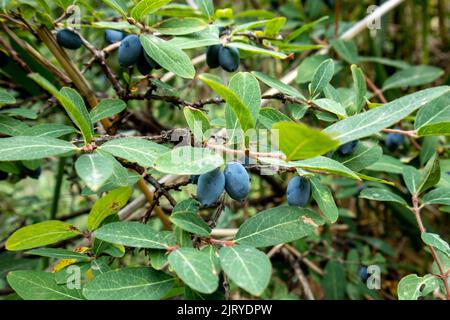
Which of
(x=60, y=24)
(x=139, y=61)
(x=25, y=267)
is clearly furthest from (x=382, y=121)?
(x=25, y=267)

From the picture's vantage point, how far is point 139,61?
2.60 ft

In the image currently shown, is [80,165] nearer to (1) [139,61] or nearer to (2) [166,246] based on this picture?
(2) [166,246]

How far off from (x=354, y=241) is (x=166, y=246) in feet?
3.55

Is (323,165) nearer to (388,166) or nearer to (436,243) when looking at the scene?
(436,243)

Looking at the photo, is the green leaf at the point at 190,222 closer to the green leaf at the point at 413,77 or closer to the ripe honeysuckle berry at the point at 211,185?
the ripe honeysuckle berry at the point at 211,185

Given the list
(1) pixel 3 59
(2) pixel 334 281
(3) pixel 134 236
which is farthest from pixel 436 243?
(1) pixel 3 59

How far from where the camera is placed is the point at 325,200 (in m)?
0.65

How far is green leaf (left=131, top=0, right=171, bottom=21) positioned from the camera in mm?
685

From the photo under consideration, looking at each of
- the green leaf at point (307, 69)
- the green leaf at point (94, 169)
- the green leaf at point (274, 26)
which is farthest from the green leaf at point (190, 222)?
the green leaf at point (307, 69)

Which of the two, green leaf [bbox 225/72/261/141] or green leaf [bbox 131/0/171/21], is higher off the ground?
green leaf [bbox 131/0/171/21]

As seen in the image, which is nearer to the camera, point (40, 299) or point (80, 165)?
point (80, 165)

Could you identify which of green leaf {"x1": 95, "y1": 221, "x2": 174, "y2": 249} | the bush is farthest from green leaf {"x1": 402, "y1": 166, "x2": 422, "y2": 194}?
green leaf {"x1": 95, "y1": 221, "x2": 174, "y2": 249}

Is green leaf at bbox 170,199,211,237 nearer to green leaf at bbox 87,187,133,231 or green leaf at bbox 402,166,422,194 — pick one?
green leaf at bbox 87,187,133,231

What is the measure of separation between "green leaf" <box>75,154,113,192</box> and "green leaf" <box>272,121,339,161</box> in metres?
0.18
